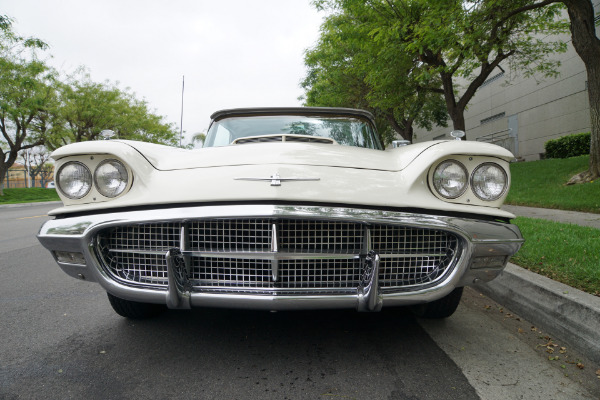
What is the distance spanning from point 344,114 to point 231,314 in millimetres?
1759

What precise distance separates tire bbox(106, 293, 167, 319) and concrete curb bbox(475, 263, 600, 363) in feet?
7.56

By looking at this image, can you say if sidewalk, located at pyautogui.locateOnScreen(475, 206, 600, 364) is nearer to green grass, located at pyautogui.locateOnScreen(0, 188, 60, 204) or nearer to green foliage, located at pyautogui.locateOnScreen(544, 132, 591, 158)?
green foliage, located at pyautogui.locateOnScreen(544, 132, 591, 158)

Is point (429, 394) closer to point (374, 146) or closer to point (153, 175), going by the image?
point (153, 175)

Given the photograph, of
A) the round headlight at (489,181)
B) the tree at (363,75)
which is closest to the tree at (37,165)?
the tree at (363,75)

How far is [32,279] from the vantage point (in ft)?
11.6

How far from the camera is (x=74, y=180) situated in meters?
1.91

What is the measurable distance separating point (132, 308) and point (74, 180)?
2.74 ft

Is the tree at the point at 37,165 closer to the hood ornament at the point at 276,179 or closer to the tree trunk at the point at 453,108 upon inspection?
the tree trunk at the point at 453,108

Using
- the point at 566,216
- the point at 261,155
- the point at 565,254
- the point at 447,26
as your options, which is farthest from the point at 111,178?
the point at 447,26

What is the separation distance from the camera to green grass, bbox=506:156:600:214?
6798 millimetres

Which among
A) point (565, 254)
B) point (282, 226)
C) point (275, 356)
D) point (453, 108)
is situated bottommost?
point (275, 356)

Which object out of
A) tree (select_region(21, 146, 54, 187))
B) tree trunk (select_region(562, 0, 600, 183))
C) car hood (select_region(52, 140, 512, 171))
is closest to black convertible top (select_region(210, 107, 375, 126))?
car hood (select_region(52, 140, 512, 171))

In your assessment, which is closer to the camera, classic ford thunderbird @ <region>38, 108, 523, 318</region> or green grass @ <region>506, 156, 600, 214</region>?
classic ford thunderbird @ <region>38, 108, 523, 318</region>

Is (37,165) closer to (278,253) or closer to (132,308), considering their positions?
(132,308)
